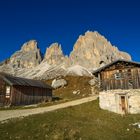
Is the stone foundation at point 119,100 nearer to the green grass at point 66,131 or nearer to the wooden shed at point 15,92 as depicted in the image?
the green grass at point 66,131

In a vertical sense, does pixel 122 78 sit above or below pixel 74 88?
below

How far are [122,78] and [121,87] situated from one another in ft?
4.72

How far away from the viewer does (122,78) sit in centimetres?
2827

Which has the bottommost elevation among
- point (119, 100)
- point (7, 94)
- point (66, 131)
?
point (66, 131)

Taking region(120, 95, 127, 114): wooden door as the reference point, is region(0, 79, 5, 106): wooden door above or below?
above

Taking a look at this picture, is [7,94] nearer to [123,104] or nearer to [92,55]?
[123,104]

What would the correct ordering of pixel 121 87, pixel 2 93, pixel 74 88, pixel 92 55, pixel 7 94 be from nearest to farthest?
pixel 121 87 → pixel 7 94 → pixel 2 93 → pixel 74 88 → pixel 92 55

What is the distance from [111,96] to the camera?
92.1 feet

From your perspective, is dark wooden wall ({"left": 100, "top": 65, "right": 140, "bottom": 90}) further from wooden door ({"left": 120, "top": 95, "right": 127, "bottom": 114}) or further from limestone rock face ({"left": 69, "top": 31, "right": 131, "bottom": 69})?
limestone rock face ({"left": 69, "top": 31, "right": 131, "bottom": 69})

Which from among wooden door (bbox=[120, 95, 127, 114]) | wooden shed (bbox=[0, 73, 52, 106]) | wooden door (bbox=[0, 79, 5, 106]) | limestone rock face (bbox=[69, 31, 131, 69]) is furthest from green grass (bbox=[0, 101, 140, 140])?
limestone rock face (bbox=[69, 31, 131, 69])

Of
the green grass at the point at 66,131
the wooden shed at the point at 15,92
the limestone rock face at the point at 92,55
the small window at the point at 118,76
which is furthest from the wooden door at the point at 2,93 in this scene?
the limestone rock face at the point at 92,55

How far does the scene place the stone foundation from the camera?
85.1 ft

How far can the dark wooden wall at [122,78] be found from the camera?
27.3 m

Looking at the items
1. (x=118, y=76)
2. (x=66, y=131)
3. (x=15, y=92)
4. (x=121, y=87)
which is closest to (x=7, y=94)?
(x=15, y=92)
